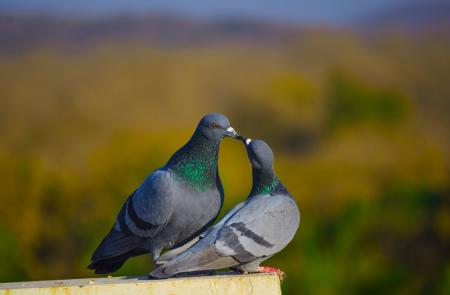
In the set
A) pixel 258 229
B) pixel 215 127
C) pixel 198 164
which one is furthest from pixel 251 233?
pixel 215 127

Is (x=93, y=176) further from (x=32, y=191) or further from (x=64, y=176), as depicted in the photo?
(x=32, y=191)

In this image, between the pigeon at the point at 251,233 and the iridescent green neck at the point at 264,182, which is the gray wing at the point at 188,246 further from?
the iridescent green neck at the point at 264,182

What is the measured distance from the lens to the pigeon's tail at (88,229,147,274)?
19.5 feet

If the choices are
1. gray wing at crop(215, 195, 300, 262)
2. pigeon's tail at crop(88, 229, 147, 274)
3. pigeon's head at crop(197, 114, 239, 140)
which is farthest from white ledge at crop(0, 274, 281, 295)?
pigeon's head at crop(197, 114, 239, 140)

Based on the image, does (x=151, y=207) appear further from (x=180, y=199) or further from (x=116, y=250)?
(x=116, y=250)

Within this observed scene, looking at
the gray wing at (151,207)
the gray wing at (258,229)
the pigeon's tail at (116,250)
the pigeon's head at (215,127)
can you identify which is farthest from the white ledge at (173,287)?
the pigeon's head at (215,127)

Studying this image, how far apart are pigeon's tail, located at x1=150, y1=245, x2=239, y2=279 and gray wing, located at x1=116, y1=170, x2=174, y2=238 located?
22.9 inches

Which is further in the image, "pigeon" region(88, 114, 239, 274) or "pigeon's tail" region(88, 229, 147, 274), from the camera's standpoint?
"pigeon's tail" region(88, 229, 147, 274)

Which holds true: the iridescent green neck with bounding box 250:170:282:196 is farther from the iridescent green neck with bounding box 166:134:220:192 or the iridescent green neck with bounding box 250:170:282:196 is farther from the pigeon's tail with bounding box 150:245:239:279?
the pigeon's tail with bounding box 150:245:239:279

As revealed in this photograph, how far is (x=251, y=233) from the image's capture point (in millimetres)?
5281

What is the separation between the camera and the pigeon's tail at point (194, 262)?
5066 mm

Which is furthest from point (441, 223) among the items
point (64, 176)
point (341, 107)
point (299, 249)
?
point (341, 107)

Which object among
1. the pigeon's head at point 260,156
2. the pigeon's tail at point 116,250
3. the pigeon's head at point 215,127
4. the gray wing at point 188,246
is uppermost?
the pigeon's head at point 215,127

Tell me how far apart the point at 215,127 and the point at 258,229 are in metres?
0.84
